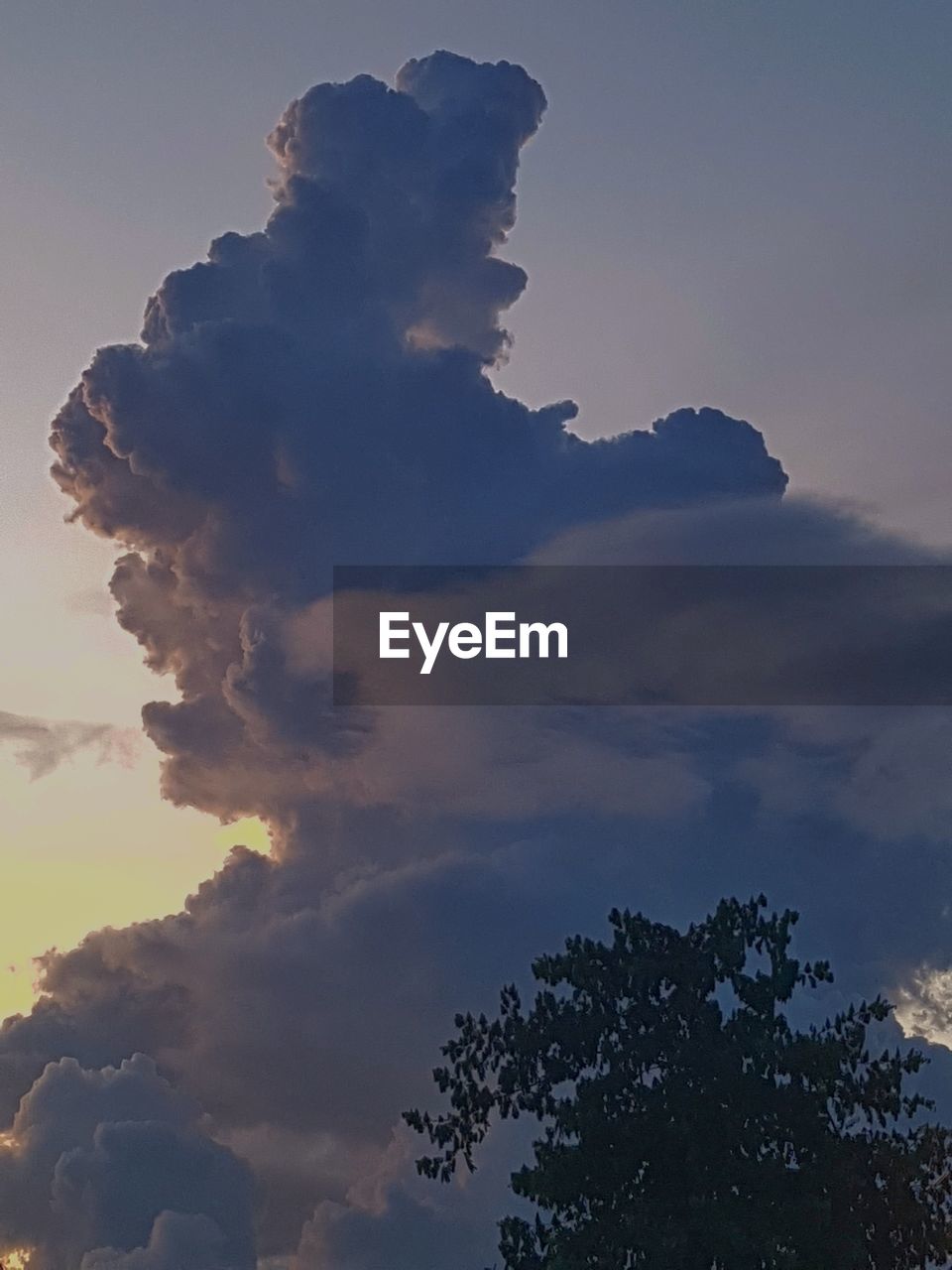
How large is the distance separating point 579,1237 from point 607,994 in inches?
264

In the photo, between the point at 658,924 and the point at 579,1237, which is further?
the point at 658,924

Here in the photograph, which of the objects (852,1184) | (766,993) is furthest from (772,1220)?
(766,993)

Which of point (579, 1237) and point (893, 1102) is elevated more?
point (893, 1102)

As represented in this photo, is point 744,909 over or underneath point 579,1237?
over

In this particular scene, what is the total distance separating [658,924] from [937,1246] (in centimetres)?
1135

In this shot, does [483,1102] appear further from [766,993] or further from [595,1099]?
[766,993]

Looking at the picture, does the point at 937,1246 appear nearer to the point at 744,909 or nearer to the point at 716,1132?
the point at 716,1132

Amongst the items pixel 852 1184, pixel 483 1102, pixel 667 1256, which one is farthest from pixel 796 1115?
pixel 483 1102

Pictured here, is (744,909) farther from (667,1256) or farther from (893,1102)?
(667,1256)

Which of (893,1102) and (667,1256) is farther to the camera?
(893,1102)

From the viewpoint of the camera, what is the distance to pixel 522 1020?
56.0 m

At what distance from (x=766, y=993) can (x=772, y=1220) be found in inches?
257

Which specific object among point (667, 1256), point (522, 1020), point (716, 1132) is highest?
point (522, 1020)

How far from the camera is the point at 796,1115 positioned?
52.9 m
